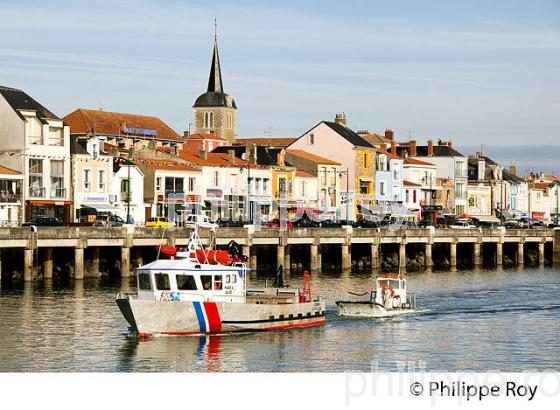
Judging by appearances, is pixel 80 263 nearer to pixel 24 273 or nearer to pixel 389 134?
pixel 24 273

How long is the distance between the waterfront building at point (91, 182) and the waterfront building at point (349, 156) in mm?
39349

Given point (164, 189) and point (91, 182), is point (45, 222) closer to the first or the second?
point (91, 182)

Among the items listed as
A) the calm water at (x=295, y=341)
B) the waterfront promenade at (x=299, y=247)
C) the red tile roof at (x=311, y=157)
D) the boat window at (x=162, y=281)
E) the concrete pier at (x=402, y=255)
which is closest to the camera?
the calm water at (x=295, y=341)

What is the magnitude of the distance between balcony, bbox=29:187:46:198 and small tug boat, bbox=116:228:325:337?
40.5 m

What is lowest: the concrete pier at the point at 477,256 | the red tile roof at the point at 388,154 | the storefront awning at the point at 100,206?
the concrete pier at the point at 477,256

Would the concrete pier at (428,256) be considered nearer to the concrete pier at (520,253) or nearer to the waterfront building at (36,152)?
the concrete pier at (520,253)

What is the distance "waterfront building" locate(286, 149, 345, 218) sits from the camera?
134 m

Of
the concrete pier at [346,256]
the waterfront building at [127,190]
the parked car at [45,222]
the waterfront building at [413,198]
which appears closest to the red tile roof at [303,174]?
the waterfront building at [413,198]

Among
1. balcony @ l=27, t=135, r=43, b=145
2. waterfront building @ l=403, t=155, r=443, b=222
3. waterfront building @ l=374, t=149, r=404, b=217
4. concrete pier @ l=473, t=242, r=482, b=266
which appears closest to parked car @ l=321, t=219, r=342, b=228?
concrete pier @ l=473, t=242, r=482, b=266

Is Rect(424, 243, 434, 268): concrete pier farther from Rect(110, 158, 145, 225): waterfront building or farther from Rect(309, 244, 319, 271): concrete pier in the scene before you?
Rect(110, 158, 145, 225): waterfront building

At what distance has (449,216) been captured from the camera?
153 meters

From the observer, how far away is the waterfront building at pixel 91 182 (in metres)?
101
